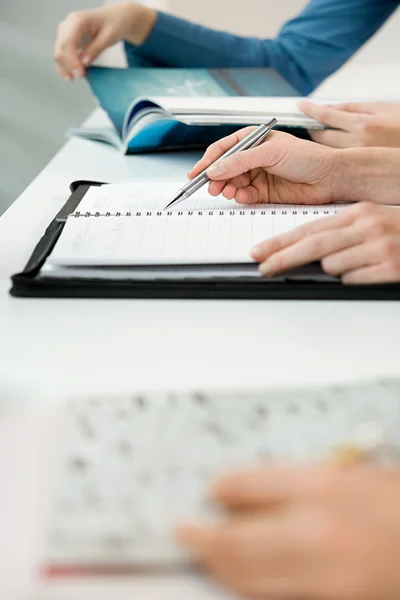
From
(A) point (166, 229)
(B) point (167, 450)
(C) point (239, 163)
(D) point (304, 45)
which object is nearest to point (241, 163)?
(C) point (239, 163)

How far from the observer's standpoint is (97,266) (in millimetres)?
716

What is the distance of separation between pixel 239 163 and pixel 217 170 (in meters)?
0.03

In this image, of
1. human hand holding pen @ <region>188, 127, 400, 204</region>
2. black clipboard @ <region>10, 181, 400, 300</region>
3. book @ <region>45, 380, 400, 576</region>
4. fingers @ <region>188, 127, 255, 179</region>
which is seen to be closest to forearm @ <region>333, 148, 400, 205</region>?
human hand holding pen @ <region>188, 127, 400, 204</region>

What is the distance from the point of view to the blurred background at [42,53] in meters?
2.41

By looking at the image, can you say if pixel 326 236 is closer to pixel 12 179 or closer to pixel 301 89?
pixel 301 89

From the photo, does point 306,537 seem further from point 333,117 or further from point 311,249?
point 333,117

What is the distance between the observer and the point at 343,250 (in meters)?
0.70

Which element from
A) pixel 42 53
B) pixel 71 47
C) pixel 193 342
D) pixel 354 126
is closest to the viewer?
pixel 193 342

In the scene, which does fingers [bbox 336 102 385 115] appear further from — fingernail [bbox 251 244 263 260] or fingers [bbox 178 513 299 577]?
fingers [bbox 178 513 299 577]

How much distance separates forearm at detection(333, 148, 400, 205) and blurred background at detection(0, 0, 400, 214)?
63.1 inches

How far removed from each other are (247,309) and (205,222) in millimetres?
138

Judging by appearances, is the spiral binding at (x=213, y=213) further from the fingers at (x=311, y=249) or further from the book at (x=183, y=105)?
the book at (x=183, y=105)

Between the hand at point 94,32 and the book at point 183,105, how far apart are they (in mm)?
44

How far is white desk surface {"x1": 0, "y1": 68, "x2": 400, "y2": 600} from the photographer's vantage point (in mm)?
570
